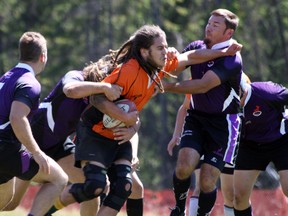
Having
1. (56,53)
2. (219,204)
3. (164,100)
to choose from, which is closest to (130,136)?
(219,204)

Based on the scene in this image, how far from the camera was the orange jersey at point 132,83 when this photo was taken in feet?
25.7

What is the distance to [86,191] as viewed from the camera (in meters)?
7.66

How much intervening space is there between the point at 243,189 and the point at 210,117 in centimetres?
113

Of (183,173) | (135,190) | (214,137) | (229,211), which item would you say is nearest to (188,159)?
(183,173)

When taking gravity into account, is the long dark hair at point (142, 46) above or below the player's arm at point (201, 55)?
above

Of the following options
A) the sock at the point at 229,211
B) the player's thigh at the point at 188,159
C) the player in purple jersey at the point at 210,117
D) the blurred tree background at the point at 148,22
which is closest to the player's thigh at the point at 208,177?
the player in purple jersey at the point at 210,117

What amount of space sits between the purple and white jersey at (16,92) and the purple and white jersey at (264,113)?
2.54m

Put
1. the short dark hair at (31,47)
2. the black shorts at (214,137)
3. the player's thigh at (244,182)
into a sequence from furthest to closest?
the player's thigh at (244,182) → the black shorts at (214,137) → the short dark hair at (31,47)

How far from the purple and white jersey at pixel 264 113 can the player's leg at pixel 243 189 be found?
39cm

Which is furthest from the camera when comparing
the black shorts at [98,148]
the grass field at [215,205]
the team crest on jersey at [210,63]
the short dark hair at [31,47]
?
the grass field at [215,205]

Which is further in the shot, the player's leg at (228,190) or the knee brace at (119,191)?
the player's leg at (228,190)

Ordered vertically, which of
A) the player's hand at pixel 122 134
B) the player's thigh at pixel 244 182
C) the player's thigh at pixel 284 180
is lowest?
the player's thigh at pixel 244 182

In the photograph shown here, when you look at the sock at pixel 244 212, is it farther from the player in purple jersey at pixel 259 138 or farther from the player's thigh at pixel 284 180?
the player's thigh at pixel 284 180

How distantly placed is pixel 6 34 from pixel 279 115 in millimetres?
28832
